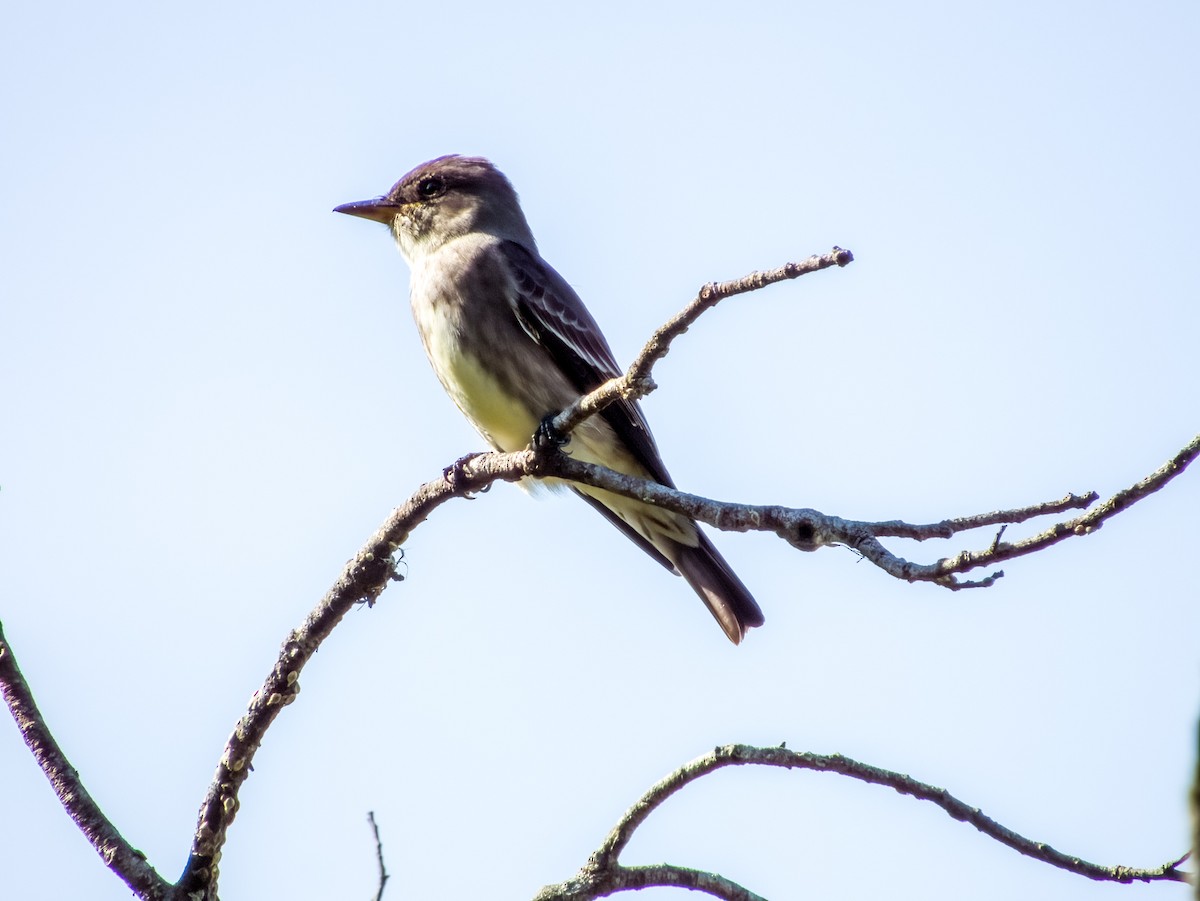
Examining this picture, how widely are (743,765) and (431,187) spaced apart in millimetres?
5144

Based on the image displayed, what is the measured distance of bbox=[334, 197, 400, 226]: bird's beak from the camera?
8688mm

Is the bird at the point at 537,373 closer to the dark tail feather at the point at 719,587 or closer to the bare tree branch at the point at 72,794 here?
the dark tail feather at the point at 719,587

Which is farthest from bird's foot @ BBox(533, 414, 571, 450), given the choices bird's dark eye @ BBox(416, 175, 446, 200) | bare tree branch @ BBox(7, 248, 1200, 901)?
bird's dark eye @ BBox(416, 175, 446, 200)

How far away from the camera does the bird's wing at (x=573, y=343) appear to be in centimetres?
735

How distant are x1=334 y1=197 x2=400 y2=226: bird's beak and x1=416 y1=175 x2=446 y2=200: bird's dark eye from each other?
0.60 ft

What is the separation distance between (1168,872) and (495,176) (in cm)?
612

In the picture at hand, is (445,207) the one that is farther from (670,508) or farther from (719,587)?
(670,508)

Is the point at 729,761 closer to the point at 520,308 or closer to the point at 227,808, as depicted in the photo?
the point at 227,808

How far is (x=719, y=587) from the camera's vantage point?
744 cm

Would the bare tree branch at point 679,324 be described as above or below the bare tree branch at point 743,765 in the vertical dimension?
above

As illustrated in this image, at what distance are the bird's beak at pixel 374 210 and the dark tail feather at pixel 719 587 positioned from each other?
9.42 feet

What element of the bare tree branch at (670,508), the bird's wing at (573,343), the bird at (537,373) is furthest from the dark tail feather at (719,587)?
the bare tree branch at (670,508)

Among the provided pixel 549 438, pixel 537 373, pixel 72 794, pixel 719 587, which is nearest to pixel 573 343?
pixel 537 373

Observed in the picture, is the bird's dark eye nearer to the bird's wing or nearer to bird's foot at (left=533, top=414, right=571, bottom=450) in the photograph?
the bird's wing
